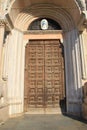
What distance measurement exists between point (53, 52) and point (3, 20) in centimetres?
310

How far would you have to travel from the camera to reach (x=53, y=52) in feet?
31.4

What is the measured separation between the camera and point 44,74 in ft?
30.4

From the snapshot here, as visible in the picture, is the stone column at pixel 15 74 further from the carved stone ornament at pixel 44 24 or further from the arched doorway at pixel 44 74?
the carved stone ornament at pixel 44 24

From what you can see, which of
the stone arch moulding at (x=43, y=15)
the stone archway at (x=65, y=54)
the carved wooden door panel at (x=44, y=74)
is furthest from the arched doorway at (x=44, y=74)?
the stone arch moulding at (x=43, y=15)

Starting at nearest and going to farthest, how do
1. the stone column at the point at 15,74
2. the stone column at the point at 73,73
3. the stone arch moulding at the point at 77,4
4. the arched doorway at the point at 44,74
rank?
the stone arch moulding at the point at 77,4 → the stone column at the point at 73,73 → the stone column at the point at 15,74 → the arched doorway at the point at 44,74

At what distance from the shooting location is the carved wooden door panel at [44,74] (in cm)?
905

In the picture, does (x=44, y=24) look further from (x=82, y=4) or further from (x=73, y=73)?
(x=73, y=73)

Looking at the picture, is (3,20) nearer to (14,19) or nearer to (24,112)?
(14,19)

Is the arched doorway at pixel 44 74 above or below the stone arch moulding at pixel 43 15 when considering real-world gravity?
below

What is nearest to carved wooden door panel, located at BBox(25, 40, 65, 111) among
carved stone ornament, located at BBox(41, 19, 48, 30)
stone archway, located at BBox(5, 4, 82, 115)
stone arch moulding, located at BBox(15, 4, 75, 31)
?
stone archway, located at BBox(5, 4, 82, 115)

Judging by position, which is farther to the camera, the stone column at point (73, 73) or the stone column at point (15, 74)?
the stone column at point (15, 74)

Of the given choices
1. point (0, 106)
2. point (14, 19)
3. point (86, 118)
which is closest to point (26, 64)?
point (14, 19)

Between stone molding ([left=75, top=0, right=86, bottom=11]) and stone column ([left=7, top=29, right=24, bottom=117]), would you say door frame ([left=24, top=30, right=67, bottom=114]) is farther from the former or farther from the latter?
stone molding ([left=75, top=0, right=86, bottom=11])

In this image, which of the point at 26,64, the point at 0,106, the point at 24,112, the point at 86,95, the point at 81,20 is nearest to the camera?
the point at 0,106
